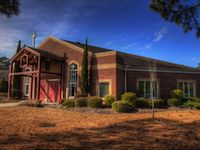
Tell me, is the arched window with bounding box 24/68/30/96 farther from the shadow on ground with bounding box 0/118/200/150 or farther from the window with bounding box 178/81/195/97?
the shadow on ground with bounding box 0/118/200/150

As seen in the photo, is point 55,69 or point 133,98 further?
point 55,69

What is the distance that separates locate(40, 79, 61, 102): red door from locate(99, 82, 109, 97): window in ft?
17.9

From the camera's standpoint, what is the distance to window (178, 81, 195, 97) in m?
24.0

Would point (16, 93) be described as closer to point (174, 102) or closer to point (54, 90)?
point (54, 90)

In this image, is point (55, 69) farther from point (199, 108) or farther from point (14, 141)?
point (14, 141)

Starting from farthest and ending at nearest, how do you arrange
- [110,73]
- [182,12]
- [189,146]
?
[110,73] < [182,12] < [189,146]

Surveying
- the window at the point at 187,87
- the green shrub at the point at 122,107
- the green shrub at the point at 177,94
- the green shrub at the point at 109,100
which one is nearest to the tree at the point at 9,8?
the green shrub at the point at 122,107

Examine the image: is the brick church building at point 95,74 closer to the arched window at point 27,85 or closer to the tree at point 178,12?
the arched window at point 27,85

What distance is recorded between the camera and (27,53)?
79.0ft

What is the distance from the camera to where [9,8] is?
865 centimetres

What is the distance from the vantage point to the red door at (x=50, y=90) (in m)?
24.7

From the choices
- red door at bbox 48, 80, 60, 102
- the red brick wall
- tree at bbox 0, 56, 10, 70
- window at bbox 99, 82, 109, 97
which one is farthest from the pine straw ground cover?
tree at bbox 0, 56, 10, 70

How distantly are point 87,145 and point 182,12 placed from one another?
342 inches

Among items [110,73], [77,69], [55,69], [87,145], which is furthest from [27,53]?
[87,145]
